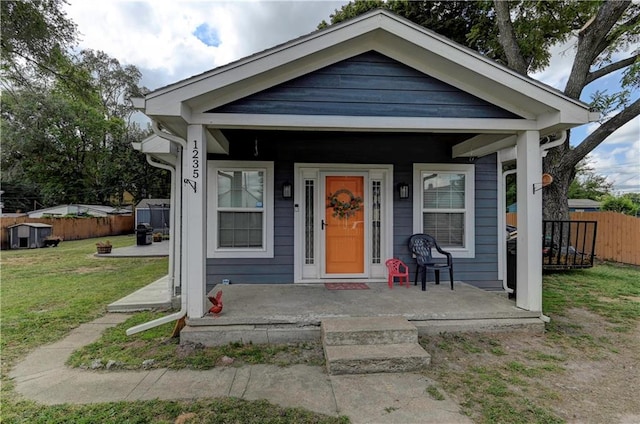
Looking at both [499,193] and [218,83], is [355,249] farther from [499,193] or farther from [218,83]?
[218,83]

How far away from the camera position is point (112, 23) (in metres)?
10.5

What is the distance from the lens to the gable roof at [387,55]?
3336 millimetres

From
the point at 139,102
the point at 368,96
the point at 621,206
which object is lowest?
the point at 621,206

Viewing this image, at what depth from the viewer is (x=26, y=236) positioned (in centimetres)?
1248

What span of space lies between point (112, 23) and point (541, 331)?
45.7ft

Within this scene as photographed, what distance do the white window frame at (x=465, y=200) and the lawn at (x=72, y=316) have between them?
12.4 ft

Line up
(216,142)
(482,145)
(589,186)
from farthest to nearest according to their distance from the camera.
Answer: (589,186) < (482,145) < (216,142)

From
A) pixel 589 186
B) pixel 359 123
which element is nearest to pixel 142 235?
pixel 359 123

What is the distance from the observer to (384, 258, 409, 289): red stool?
16.4ft

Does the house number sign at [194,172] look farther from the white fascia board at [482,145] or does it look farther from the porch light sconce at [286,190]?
the white fascia board at [482,145]

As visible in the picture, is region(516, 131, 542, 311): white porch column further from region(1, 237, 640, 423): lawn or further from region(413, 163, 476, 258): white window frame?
region(413, 163, 476, 258): white window frame

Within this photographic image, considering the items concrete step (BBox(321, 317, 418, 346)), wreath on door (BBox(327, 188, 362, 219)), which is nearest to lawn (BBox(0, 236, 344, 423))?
concrete step (BBox(321, 317, 418, 346))

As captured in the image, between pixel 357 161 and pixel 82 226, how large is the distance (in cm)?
1689

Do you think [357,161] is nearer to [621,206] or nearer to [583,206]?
[621,206]
